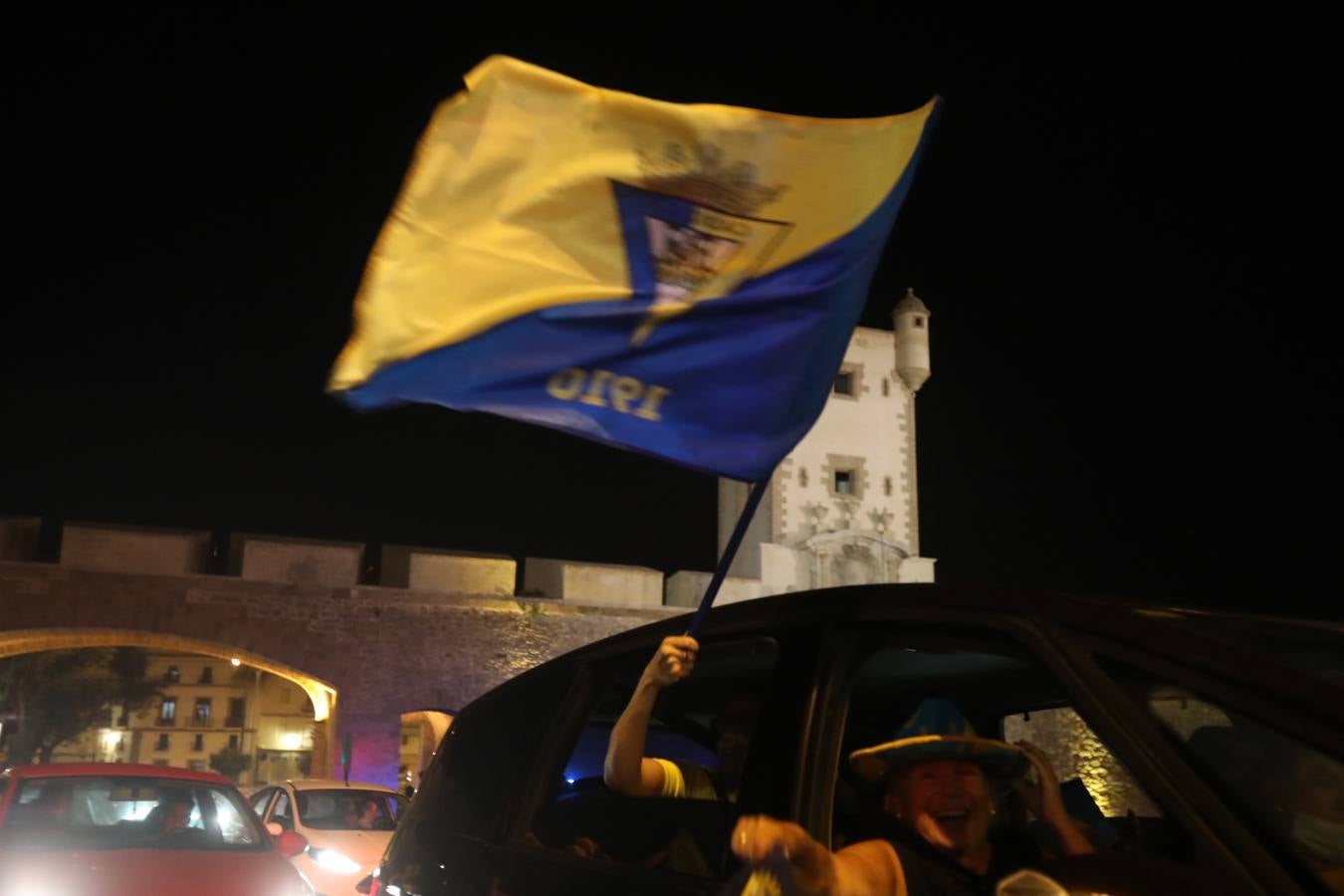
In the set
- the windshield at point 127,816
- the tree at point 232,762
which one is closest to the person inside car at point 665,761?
the windshield at point 127,816

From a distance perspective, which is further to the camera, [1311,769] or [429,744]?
[429,744]

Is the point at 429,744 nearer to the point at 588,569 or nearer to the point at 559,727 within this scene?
the point at 588,569

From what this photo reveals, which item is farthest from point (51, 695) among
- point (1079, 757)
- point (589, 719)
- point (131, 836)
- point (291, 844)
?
point (1079, 757)

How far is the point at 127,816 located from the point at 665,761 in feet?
18.3

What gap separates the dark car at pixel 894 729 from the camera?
1702 mm

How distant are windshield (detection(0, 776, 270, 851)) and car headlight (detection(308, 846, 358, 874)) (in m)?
4.12

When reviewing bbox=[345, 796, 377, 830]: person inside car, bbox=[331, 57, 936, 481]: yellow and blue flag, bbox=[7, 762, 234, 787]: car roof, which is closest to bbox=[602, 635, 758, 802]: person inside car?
bbox=[331, 57, 936, 481]: yellow and blue flag

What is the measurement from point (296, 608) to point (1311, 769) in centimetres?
2857

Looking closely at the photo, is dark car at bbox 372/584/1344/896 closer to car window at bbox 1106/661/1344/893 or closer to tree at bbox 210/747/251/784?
car window at bbox 1106/661/1344/893

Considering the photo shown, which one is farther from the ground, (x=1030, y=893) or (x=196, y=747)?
(x=1030, y=893)

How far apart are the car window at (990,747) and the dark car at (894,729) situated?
11 millimetres

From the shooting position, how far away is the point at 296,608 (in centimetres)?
2844

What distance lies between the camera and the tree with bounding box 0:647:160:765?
45.9 meters

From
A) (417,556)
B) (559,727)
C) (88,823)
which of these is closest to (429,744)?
(417,556)
